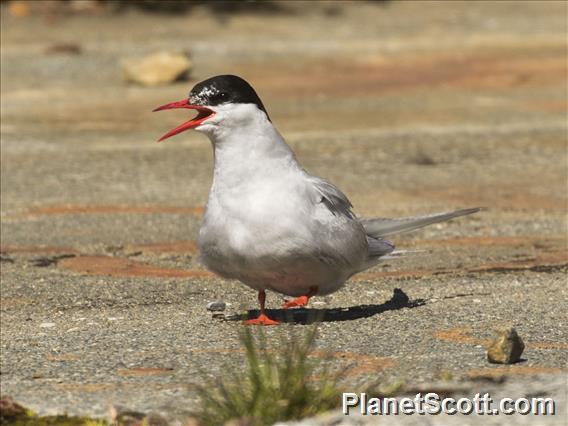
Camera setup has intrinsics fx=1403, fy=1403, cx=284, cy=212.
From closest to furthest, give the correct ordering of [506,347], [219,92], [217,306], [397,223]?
[506,347]
[219,92]
[397,223]
[217,306]

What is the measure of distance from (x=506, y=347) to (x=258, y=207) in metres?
1.51

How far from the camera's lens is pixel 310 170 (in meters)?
15.6

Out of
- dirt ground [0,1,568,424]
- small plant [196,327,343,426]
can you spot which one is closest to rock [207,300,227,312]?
dirt ground [0,1,568,424]

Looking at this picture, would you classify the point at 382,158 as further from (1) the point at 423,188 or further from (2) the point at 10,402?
(2) the point at 10,402

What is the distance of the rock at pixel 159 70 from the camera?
20922 mm

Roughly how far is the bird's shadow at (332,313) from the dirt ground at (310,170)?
40 mm

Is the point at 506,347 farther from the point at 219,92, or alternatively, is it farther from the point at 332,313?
the point at 219,92

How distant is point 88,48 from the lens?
23.7 meters

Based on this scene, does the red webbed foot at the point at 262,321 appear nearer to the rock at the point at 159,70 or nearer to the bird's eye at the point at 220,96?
the bird's eye at the point at 220,96

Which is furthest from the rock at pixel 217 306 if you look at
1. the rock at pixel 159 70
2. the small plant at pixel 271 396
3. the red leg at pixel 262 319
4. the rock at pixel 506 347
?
the rock at pixel 159 70

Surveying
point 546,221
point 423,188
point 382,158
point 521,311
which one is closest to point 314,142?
point 382,158

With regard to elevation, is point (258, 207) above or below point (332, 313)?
above

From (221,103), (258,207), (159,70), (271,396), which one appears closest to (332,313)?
(258,207)

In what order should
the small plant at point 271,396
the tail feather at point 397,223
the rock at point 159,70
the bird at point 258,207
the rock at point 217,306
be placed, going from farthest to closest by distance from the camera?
the rock at point 159,70, the rock at point 217,306, the tail feather at point 397,223, the bird at point 258,207, the small plant at point 271,396
